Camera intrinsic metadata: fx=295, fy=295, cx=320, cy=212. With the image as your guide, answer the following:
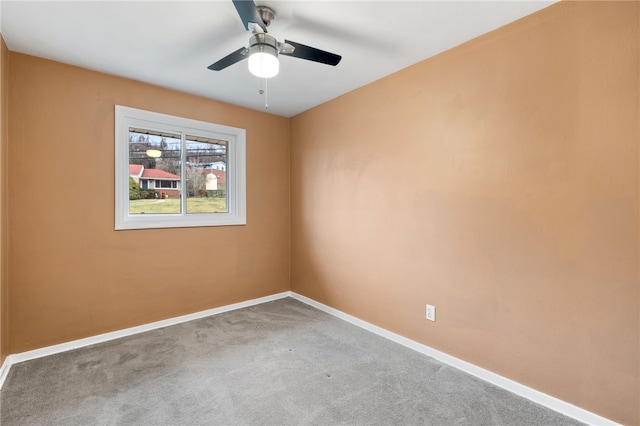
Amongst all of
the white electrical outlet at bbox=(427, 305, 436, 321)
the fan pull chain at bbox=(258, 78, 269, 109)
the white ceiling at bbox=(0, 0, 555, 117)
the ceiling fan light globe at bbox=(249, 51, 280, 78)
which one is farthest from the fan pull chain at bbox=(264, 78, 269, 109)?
the white electrical outlet at bbox=(427, 305, 436, 321)

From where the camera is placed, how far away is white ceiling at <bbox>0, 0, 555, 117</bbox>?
1782 millimetres

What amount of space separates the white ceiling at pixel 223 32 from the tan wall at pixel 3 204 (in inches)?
8.2

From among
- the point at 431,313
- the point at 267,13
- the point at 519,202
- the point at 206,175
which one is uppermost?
the point at 267,13

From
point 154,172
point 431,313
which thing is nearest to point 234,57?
point 154,172

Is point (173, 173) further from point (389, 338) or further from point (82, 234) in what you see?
point (389, 338)

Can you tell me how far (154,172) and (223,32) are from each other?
66.6 inches

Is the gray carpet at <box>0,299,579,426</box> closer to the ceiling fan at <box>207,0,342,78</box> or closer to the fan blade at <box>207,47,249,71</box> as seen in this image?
the ceiling fan at <box>207,0,342,78</box>

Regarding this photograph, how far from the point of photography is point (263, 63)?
1.74 metres

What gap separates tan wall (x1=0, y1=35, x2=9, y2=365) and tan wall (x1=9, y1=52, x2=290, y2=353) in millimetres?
51

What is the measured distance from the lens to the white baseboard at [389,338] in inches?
68.3

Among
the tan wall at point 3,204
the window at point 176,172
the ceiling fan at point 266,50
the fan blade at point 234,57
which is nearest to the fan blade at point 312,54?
the ceiling fan at point 266,50

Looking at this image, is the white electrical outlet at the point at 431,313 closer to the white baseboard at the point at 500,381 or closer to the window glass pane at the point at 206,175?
the white baseboard at the point at 500,381

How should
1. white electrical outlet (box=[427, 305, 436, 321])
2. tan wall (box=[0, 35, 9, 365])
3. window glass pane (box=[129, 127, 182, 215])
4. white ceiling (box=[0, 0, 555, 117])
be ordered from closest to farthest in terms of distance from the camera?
white ceiling (box=[0, 0, 555, 117])
tan wall (box=[0, 35, 9, 365])
white electrical outlet (box=[427, 305, 436, 321])
window glass pane (box=[129, 127, 182, 215])

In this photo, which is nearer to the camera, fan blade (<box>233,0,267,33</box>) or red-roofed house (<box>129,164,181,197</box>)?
fan blade (<box>233,0,267,33</box>)
